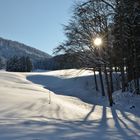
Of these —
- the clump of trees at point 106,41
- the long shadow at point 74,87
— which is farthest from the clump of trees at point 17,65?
the clump of trees at point 106,41

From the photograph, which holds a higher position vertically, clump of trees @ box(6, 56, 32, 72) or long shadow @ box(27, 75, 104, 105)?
clump of trees @ box(6, 56, 32, 72)

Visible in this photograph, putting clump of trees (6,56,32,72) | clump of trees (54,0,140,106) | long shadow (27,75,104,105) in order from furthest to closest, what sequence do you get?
clump of trees (6,56,32,72)
long shadow (27,75,104,105)
clump of trees (54,0,140,106)

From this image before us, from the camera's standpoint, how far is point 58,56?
→ 3681 cm

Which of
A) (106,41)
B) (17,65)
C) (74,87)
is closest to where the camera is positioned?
(106,41)

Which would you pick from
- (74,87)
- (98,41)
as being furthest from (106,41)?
(74,87)

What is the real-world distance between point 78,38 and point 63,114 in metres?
18.8

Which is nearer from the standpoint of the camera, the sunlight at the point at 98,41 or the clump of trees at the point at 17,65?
the sunlight at the point at 98,41

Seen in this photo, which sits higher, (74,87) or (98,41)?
(98,41)

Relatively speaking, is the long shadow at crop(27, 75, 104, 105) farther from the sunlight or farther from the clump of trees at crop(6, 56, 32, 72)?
the clump of trees at crop(6, 56, 32, 72)

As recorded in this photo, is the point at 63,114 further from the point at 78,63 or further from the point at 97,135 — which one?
the point at 78,63

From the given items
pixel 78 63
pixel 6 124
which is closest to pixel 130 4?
pixel 6 124

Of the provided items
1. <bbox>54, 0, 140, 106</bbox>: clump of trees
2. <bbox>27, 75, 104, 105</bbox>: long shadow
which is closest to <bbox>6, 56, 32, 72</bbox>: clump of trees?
<bbox>27, 75, 104, 105</bbox>: long shadow

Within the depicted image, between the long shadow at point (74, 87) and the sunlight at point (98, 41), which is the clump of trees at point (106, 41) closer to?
the sunlight at point (98, 41)

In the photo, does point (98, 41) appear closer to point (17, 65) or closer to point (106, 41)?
point (106, 41)
